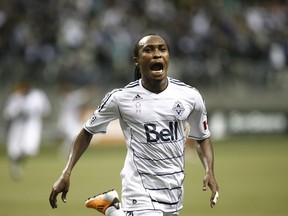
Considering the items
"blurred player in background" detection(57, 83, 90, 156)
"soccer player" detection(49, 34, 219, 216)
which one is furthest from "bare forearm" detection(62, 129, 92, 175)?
"blurred player in background" detection(57, 83, 90, 156)

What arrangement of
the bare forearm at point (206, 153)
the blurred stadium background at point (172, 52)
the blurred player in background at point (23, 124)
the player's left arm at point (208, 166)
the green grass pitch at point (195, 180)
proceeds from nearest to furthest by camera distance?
the player's left arm at point (208, 166), the bare forearm at point (206, 153), the green grass pitch at point (195, 180), the blurred player in background at point (23, 124), the blurred stadium background at point (172, 52)

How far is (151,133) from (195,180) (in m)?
11.5

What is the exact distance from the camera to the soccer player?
22.6 ft

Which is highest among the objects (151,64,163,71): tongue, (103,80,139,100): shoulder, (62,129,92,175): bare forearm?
(151,64,163,71): tongue

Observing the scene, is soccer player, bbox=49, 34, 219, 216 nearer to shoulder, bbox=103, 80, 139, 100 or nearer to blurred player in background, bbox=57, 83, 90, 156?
shoulder, bbox=103, 80, 139, 100

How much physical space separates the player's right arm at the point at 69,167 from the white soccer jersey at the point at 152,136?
0.10 metres

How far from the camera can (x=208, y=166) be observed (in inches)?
284

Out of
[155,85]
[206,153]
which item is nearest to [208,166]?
[206,153]

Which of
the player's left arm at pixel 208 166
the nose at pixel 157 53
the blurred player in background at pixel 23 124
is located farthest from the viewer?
the blurred player in background at pixel 23 124

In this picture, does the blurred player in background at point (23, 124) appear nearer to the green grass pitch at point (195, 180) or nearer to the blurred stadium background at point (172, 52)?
the green grass pitch at point (195, 180)

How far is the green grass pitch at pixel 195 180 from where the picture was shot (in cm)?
1370

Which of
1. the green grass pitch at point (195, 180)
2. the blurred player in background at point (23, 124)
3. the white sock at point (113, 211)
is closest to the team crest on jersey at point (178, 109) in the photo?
the white sock at point (113, 211)

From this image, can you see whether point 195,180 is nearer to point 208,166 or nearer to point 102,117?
point 208,166

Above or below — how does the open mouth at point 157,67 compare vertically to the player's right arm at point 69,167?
above
